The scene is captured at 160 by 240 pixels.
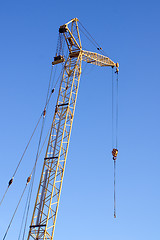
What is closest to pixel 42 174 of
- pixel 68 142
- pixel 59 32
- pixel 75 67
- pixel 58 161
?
pixel 58 161

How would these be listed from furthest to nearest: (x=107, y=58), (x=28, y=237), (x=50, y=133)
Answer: (x=107, y=58) → (x=50, y=133) → (x=28, y=237)

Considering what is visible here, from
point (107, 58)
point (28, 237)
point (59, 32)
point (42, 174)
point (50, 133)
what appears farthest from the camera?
point (107, 58)

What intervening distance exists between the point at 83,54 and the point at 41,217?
23236 millimetres

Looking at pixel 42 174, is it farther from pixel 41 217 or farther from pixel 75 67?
pixel 75 67

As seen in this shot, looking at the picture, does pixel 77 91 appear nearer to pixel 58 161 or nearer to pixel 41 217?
pixel 58 161

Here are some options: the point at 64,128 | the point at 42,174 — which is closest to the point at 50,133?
the point at 64,128

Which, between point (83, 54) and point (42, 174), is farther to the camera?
point (83, 54)

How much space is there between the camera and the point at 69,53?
51594 millimetres

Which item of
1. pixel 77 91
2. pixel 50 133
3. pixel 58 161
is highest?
pixel 77 91

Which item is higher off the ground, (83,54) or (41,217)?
(83,54)

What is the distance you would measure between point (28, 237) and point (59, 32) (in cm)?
2682

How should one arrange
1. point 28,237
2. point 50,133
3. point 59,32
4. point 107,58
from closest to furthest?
1. point 28,237
2. point 50,133
3. point 59,32
4. point 107,58

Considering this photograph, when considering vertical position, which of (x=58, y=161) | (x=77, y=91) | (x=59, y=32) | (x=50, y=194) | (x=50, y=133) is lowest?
(x=50, y=194)

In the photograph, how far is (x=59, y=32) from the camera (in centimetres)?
5031
